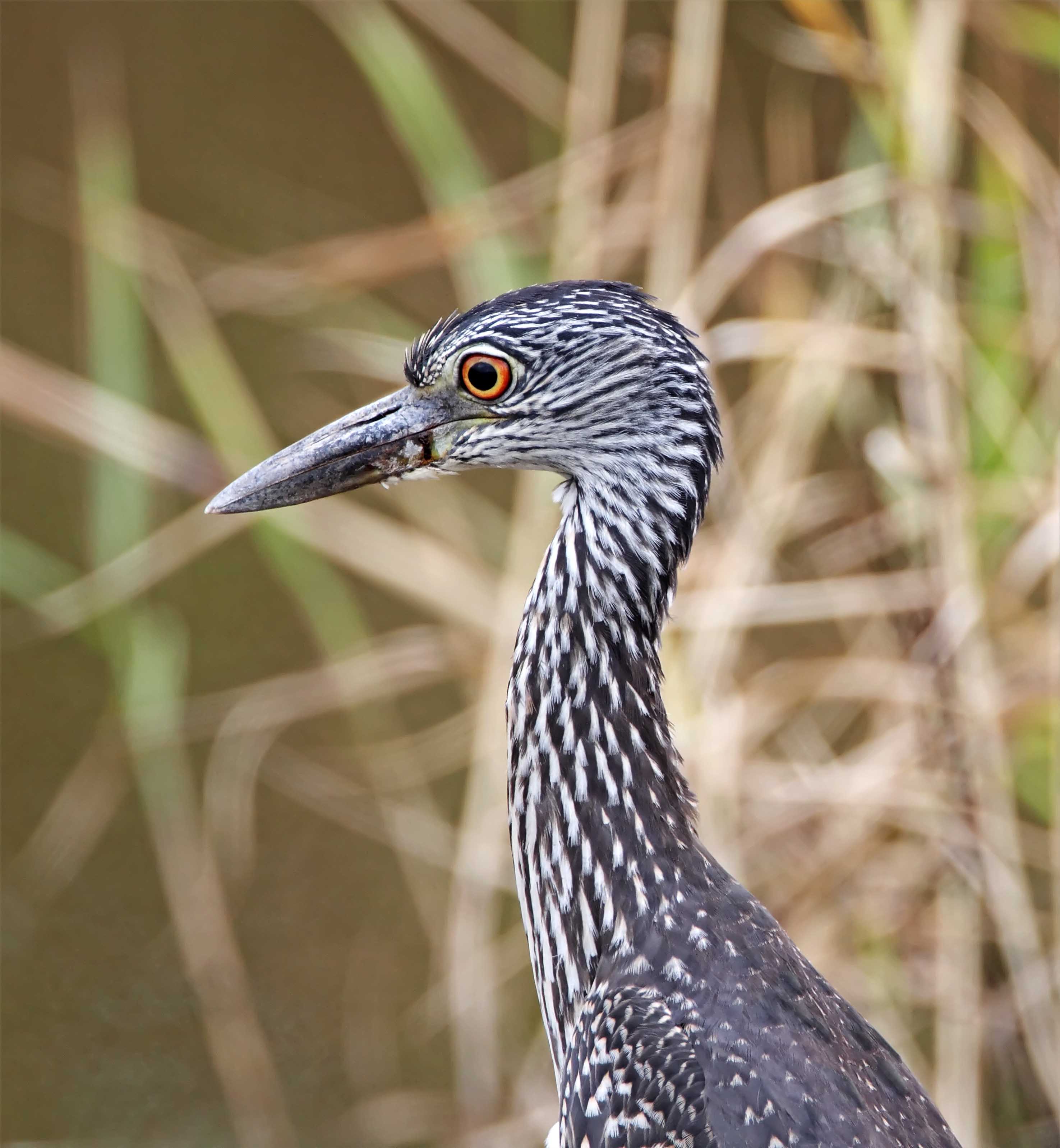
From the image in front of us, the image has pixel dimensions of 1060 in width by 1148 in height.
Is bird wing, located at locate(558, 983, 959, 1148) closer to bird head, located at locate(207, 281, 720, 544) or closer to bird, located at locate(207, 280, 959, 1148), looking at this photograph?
bird, located at locate(207, 280, 959, 1148)

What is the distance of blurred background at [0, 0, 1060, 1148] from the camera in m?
4.48

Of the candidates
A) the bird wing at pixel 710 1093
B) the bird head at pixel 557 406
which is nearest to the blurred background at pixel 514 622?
the bird head at pixel 557 406

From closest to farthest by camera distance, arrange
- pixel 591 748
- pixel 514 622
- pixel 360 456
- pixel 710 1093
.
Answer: pixel 710 1093, pixel 591 748, pixel 360 456, pixel 514 622

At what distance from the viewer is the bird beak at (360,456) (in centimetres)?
313

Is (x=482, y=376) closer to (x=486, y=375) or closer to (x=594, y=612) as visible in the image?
(x=486, y=375)

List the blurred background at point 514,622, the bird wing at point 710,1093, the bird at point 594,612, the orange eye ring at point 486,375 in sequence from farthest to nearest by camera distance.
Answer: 1. the blurred background at point 514,622
2. the orange eye ring at point 486,375
3. the bird at point 594,612
4. the bird wing at point 710,1093

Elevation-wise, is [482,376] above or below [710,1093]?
above

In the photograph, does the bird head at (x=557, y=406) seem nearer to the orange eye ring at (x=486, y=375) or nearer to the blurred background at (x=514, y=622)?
the orange eye ring at (x=486, y=375)

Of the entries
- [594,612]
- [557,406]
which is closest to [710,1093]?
[594,612]

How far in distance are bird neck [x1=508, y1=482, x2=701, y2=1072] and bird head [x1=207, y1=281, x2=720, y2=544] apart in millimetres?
88

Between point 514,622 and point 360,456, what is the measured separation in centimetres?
169

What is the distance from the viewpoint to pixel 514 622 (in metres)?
4.77

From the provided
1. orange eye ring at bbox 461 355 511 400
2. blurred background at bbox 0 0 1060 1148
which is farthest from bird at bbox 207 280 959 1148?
blurred background at bbox 0 0 1060 1148

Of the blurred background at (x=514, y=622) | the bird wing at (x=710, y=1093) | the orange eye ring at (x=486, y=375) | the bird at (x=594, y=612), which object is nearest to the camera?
the bird wing at (x=710, y=1093)
